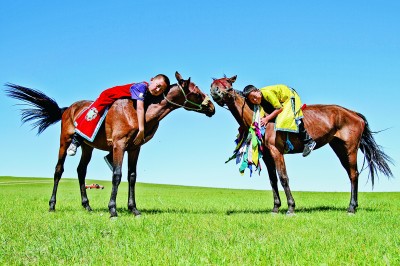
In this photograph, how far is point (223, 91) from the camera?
948 centimetres

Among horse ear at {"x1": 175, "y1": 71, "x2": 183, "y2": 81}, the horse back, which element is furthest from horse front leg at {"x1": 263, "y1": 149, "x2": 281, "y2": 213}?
horse ear at {"x1": 175, "y1": 71, "x2": 183, "y2": 81}

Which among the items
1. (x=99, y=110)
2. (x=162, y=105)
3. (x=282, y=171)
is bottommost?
(x=282, y=171)

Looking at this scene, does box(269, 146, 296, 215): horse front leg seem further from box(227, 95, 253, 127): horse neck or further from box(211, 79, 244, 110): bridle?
box(211, 79, 244, 110): bridle

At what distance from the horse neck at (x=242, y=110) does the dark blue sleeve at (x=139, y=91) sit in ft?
6.07

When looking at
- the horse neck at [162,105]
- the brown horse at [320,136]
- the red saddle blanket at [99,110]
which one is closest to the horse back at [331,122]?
the brown horse at [320,136]

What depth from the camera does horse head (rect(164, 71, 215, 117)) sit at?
9625 mm

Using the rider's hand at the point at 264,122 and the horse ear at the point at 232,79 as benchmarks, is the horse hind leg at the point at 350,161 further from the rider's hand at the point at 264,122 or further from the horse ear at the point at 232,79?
the horse ear at the point at 232,79

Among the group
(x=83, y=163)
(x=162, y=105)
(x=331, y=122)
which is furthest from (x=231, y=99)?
(x=83, y=163)

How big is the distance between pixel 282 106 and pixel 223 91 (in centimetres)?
139

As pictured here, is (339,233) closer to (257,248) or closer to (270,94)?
(257,248)

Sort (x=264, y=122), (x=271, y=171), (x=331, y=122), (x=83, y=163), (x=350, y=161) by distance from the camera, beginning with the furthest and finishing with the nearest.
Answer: (x=83, y=163) → (x=350, y=161) → (x=331, y=122) → (x=271, y=171) → (x=264, y=122)

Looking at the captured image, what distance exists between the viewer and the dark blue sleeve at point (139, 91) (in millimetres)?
9480

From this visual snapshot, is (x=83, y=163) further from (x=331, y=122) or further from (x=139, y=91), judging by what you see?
(x=331, y=122)

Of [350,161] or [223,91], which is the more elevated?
[223,91]
